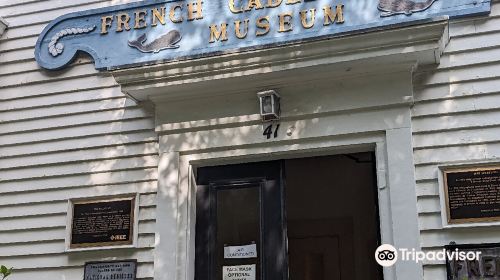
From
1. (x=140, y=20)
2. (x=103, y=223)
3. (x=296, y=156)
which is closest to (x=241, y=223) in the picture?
(x=296, y=156)

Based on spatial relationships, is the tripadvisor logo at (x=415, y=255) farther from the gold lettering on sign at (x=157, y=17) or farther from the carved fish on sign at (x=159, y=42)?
the gold lettering on sign at (x=157, y=17)

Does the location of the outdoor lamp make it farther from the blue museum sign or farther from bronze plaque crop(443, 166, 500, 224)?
bronze plaque crop(443, 166, 500, 224)

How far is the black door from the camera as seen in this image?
613 cm

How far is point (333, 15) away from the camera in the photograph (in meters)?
6.35

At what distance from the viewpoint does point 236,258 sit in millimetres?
6238

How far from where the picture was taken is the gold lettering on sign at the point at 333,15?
631 centimetres

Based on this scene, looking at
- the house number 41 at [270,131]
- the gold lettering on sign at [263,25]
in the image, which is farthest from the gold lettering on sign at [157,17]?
the house number 41 at [270,131]

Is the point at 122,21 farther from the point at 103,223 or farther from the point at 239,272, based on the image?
the point at 239,272

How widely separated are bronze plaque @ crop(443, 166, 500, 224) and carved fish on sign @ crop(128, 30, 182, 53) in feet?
10.5

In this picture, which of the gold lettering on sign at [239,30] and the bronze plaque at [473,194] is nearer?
the bronze plaque at [473,194]

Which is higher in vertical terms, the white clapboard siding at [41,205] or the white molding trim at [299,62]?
the white molding trim at [299,62]

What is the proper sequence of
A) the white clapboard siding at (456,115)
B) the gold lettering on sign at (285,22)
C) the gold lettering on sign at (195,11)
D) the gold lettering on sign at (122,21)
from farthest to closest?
1. the gold lettering on sign at (122,21)
2. the gold lettering on sign at (195,11)
3. the gold lettering on sign at (285,22)
4. the white clapboard siding at (456,115)

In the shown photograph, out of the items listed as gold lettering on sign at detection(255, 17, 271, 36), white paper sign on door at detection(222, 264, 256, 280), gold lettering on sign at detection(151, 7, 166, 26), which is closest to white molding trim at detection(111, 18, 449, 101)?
gold lettering on sign at detection(255, 17, 271, 36)

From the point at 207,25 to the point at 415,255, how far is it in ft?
10.5
